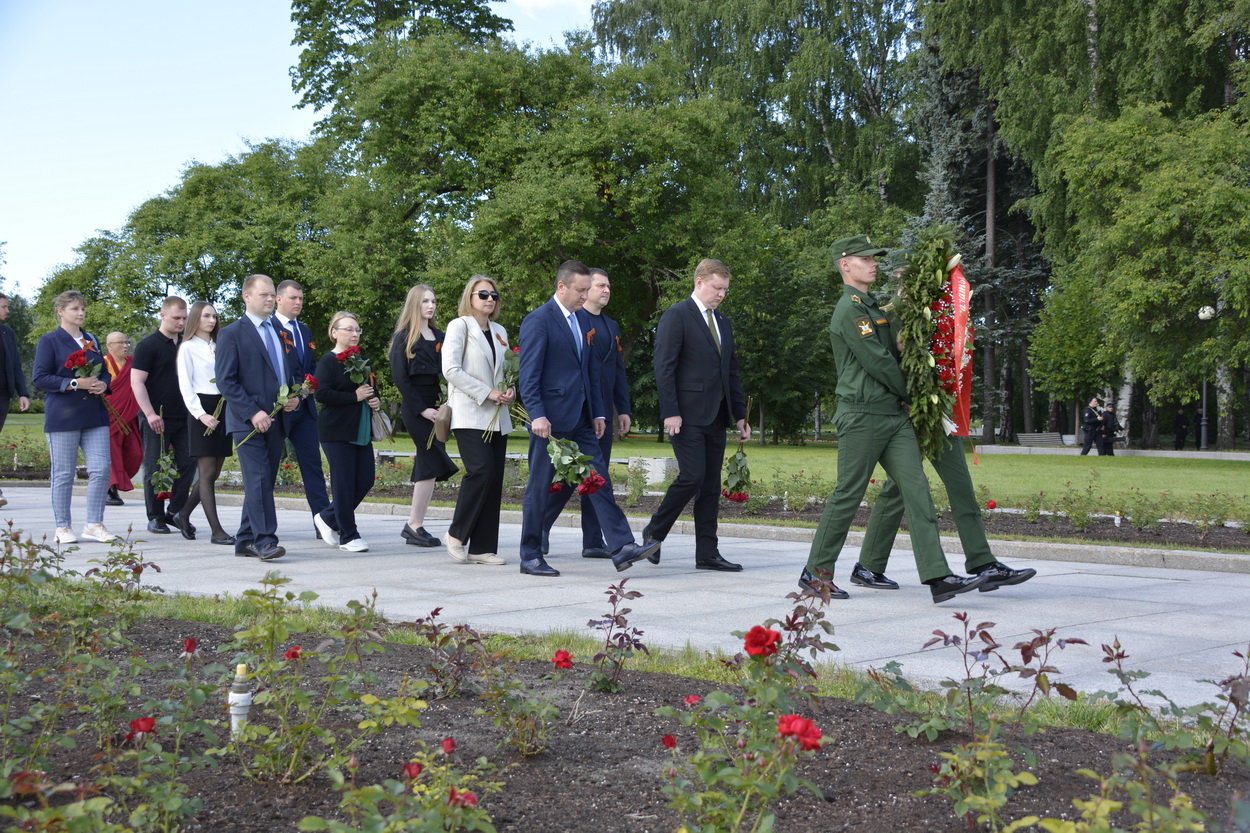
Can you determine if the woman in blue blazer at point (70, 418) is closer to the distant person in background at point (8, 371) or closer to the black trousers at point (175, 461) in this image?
the distant person in background at point (8, 371)

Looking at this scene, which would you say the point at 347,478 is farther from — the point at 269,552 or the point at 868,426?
the point at 868,426

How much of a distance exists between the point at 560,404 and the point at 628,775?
18.1ft

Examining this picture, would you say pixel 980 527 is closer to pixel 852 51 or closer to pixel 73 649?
pixel 73 649

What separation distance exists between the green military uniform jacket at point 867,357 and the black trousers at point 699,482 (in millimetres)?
1566

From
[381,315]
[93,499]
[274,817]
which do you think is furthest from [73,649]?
[381,315]

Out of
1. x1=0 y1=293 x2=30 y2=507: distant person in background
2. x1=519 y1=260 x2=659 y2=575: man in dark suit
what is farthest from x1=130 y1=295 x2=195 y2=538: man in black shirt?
x1=519 y1=260 x2=659 y2=575: man in dark suit

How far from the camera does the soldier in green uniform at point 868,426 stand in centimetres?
730

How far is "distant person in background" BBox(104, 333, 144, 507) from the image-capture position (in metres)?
11.8

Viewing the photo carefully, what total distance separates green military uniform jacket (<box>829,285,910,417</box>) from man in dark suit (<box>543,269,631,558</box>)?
2.05 m

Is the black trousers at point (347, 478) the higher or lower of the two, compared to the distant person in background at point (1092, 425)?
lower

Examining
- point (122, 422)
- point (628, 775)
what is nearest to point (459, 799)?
point (628, 775)

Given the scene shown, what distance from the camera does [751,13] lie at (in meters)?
44.0

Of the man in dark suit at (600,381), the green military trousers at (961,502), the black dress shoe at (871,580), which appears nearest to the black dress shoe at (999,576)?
the green military trousers at (961,502)

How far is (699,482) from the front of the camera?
8992 mm
